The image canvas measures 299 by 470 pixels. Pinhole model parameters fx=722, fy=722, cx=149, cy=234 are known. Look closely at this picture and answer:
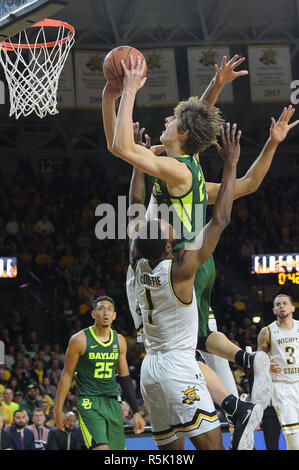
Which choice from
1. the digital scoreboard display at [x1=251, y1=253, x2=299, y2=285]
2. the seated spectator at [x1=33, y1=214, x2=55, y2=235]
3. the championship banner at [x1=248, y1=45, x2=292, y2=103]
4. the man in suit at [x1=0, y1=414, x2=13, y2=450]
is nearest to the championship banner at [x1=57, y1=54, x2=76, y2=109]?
the seated spectator at [x1=33, y1=214, x2=55, y2=235]

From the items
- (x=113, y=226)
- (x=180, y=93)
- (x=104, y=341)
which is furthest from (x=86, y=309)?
(x=104, y=341)

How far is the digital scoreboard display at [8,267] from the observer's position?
15828 millimetres

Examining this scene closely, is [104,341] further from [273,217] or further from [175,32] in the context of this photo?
[273,217]

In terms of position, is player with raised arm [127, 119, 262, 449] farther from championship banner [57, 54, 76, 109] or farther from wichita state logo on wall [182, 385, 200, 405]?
championship banner [57, 54, 76, 109]

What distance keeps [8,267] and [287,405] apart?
9032 millimetres

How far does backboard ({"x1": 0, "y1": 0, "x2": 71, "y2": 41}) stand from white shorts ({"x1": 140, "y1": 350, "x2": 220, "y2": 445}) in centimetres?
283

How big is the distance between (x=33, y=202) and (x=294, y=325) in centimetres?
1104

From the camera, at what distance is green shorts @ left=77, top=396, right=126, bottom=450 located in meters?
6.90

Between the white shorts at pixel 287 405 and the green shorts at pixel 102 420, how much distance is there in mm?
2082

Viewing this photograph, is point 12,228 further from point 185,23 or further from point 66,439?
point 66,439

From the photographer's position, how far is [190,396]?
171 inches

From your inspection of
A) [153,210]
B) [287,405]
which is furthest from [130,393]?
[153,210]

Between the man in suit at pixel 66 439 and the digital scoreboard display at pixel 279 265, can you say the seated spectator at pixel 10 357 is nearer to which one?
the man in suit at pixel 66 439

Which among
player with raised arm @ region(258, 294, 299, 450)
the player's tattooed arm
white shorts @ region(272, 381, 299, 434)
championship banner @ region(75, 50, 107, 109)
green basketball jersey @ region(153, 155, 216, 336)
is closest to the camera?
green basketball jersey @ region(153, 155, 216, 336)
